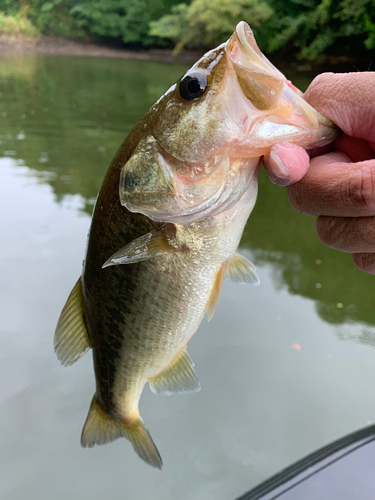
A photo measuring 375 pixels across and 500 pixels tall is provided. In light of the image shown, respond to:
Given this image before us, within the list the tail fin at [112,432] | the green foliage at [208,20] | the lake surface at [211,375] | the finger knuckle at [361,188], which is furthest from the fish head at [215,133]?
the green foliage at [208,20]

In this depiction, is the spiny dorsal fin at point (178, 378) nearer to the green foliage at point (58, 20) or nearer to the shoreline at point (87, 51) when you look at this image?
the shoreline at point (87, 51)

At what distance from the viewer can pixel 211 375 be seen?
240 cm

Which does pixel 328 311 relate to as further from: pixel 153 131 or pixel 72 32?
pixel 72 32

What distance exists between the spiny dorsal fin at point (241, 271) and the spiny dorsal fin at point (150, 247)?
30 cm

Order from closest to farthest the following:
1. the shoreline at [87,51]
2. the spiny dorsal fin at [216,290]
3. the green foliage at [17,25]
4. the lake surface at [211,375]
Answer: the spiny dorsal fin at [216,290]
the lake surface at [211,375]
the shoreline at [87,51]
the green foliage at [17,25]

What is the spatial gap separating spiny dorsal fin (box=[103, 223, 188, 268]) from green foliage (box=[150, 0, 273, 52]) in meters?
22.3

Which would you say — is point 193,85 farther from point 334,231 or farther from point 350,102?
point 334,231

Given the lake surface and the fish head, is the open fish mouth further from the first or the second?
the lake surface

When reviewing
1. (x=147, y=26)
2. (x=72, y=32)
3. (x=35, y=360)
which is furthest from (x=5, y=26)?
(x=35, y=360)

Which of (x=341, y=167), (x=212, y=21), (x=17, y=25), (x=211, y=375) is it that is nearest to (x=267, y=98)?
(x=341, y=167)

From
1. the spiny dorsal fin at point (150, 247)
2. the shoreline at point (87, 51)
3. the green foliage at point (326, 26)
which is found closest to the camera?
the spiny dorsal fin at point (150, 247)

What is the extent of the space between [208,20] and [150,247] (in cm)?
2407

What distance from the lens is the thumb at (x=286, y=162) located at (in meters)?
0.79

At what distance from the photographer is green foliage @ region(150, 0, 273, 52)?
19.5 m
